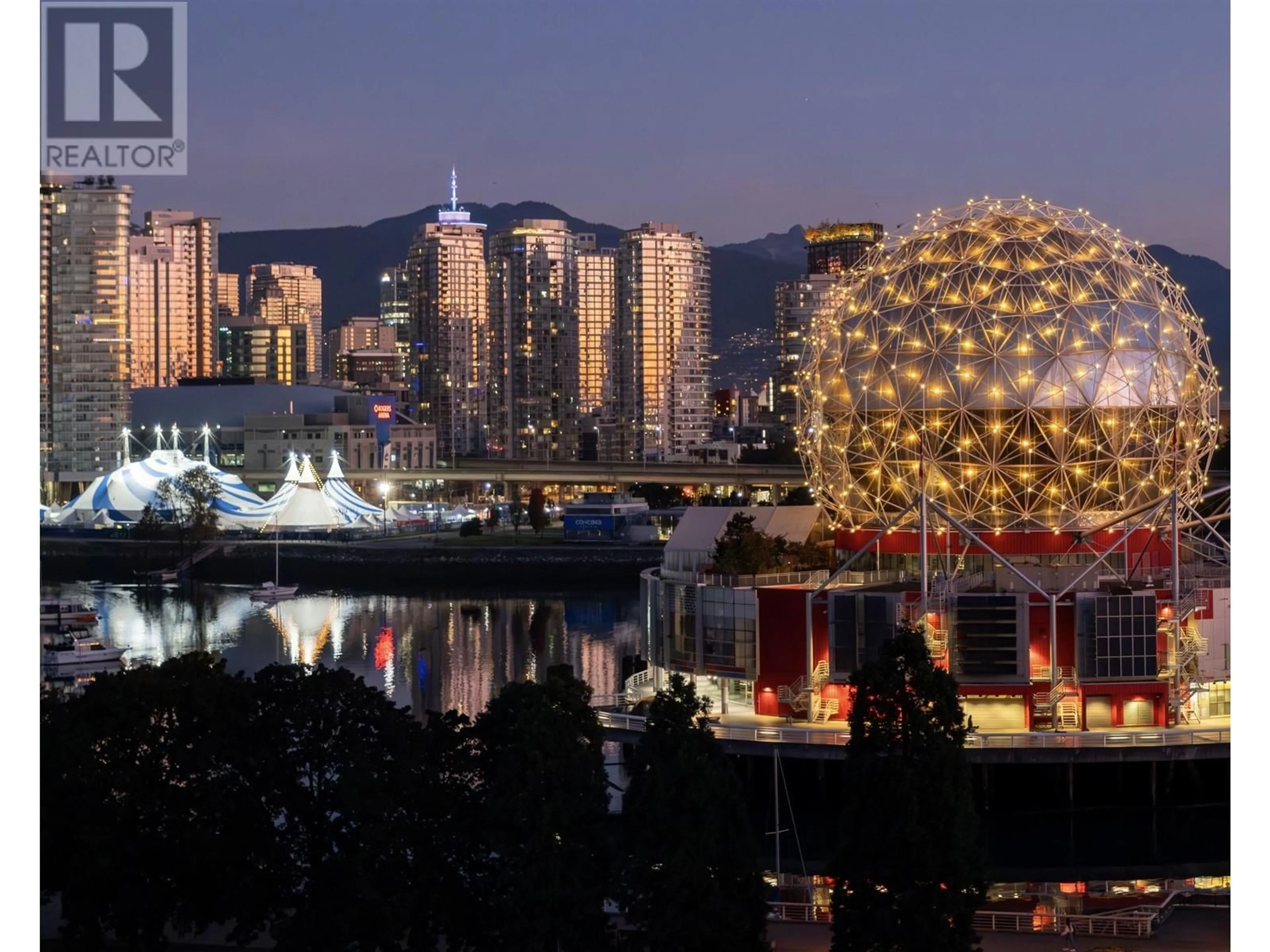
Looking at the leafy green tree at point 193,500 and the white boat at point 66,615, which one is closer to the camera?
the white boat at point 66,615

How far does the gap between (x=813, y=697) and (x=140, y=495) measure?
49.1 meters

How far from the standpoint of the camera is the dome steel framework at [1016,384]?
26797 mm

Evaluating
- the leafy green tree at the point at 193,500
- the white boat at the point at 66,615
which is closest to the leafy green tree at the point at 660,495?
the leafy green tree at the point at 193,500

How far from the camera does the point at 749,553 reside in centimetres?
2797

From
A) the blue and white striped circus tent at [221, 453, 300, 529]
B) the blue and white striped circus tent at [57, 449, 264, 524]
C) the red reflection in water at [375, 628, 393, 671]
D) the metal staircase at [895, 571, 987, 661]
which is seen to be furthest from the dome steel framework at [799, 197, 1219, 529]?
the blue and white striped circus tent at [57, 449, 264, 524]

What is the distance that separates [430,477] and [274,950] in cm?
6941

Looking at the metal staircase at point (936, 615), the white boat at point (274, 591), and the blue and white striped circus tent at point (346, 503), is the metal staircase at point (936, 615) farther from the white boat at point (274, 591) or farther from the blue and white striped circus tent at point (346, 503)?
the blue and white striped circus tent at point (346, 503)

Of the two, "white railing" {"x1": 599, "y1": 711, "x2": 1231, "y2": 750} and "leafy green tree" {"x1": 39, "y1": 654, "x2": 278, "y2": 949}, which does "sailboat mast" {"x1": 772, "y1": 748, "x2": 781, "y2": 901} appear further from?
"leafy green tree" {"x1": 39, "y1": 654, "x2": 278, "y2": 949}

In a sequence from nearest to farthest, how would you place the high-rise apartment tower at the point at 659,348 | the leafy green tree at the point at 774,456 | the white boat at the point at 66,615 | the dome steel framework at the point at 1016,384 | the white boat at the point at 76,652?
the dome steel framework at the point at 1016,384
the white boat at the point at 76,652
the white boat at the point at 66,615
the leafy green tree at the point at 774,456
the high-rise apartment tower at the point at 659,348

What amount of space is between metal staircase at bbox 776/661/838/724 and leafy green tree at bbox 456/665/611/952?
941 centimetres

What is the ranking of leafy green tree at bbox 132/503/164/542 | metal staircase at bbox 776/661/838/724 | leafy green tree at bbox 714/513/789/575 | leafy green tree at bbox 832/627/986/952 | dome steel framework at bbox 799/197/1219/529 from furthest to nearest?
leafy green tree at bbox 132/503/164/542 < leafy green tree at bbox 714/513/789/575 < dome steel framework at bbox 799/197/1219/529 < metal staircase at bbox 776/661/838/724 < leafy green tree at bbox 832/627/986/952

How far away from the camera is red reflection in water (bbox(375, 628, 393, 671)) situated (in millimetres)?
38656

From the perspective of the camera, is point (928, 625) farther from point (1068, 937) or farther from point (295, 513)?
point (295, 513)

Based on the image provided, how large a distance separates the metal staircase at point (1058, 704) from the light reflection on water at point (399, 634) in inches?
351
